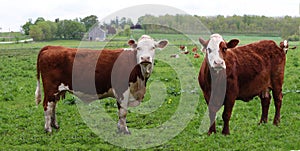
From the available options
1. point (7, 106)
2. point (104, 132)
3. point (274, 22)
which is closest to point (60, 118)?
point (104, 132)

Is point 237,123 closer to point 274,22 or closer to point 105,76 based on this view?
point 105,76

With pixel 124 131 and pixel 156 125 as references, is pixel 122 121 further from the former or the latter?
pixel 156 125

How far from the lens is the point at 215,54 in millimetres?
7969

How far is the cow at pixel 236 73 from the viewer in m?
8.20

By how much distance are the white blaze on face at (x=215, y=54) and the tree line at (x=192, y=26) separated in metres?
2.39

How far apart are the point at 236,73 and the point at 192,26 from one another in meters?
6.21

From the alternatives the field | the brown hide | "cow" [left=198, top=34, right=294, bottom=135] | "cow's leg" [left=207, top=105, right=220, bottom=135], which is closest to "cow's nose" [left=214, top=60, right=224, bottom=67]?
"cow" [left=198, top=34, right=294, bottom=135]

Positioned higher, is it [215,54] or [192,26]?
[192,26]

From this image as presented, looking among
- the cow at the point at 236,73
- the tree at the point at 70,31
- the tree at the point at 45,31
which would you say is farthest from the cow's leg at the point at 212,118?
the tree at the point at 45,31

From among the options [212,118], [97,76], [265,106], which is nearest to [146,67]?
[97,76]

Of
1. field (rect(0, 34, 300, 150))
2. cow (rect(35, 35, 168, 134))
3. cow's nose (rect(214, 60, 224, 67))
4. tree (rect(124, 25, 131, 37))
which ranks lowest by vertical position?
field (rect(0, 34, 300, 150))

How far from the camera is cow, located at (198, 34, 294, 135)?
8.20 metres

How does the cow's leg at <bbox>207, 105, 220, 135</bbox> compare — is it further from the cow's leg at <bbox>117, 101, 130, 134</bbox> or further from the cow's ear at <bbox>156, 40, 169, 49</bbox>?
the cow's leg at <bbox>117, 101, 130, 134</bbox>

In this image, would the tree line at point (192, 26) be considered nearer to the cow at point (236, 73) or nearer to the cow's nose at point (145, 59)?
the cow's nose at point (145, 59)
